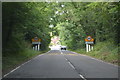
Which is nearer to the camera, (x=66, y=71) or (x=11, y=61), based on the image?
(x=66, y=71)

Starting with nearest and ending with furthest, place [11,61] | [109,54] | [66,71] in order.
Answer: [66,71], [11,61], [109,54]


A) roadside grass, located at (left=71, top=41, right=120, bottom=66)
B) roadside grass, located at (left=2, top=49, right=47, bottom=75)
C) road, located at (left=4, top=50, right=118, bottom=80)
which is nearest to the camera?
road, located at (left=4, top=50, right=118, bottom=80)

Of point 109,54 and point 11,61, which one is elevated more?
point 109,54

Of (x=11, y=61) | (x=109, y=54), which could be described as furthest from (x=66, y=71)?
(x=109, y=54)

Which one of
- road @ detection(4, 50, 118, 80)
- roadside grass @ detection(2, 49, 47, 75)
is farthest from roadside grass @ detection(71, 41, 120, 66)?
roadside grass @ detection(2, 49, 47, 75)

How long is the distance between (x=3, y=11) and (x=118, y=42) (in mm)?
17722

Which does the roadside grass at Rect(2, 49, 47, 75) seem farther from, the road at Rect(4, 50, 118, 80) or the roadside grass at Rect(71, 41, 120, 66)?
the roadside grass at Rect(71, 41, 120, 66)

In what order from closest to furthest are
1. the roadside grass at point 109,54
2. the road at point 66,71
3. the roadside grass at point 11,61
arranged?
the road at point 66,71, the roadside grass at point 11,61, the roadside grass at point 109,54

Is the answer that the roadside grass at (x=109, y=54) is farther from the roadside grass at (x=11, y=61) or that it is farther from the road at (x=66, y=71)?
the roadside grass at (x=11, y=61)

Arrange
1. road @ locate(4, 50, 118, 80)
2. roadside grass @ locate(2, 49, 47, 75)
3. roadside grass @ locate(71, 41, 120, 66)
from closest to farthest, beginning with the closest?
road @ locate(4, 50, 118, 80)
roadside grass @ locate(2, 49, 47, 75)
roadside grass @ locate(71, 41, 120, 66)

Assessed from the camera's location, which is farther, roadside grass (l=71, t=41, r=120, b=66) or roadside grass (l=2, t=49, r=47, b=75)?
roadside grass (l=71, t=41, r=120, b=66)

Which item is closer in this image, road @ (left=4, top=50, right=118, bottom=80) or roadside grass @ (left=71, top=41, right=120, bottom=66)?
road @ (left=4, top=50, right=118, bottom=80)

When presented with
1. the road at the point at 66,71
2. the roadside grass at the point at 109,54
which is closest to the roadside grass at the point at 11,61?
the road at the point at 66,71

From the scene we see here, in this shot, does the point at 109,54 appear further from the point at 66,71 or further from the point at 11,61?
the point at 66,71
